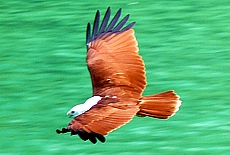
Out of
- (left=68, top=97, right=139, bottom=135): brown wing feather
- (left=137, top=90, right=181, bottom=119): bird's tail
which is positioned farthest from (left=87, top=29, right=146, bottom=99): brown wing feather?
(left=68, top=97, right=139, bottom=135): brown wing feather

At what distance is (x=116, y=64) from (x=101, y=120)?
132 cm

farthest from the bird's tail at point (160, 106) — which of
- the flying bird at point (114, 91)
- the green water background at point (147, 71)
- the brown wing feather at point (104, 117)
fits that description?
the green water background at point (147, 71)

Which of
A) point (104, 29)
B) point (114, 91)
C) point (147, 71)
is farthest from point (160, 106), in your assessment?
point (147, 71)

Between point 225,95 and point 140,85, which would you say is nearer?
point 140,85

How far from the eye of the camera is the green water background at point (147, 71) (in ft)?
28.9

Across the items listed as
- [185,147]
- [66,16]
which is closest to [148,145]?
[185,147]

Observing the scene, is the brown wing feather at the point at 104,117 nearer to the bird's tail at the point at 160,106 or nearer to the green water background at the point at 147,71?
the bird's tail at the point at 160,106

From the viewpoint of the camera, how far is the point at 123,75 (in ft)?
25.8

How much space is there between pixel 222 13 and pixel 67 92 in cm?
288

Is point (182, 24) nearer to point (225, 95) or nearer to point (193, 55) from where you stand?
point (193, 55)

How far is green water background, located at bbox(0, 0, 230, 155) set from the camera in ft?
28.9

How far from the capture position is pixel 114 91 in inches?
303

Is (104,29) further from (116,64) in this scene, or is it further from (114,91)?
(114,91)

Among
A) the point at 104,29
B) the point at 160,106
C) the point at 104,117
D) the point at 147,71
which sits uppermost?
the point at 104,29
